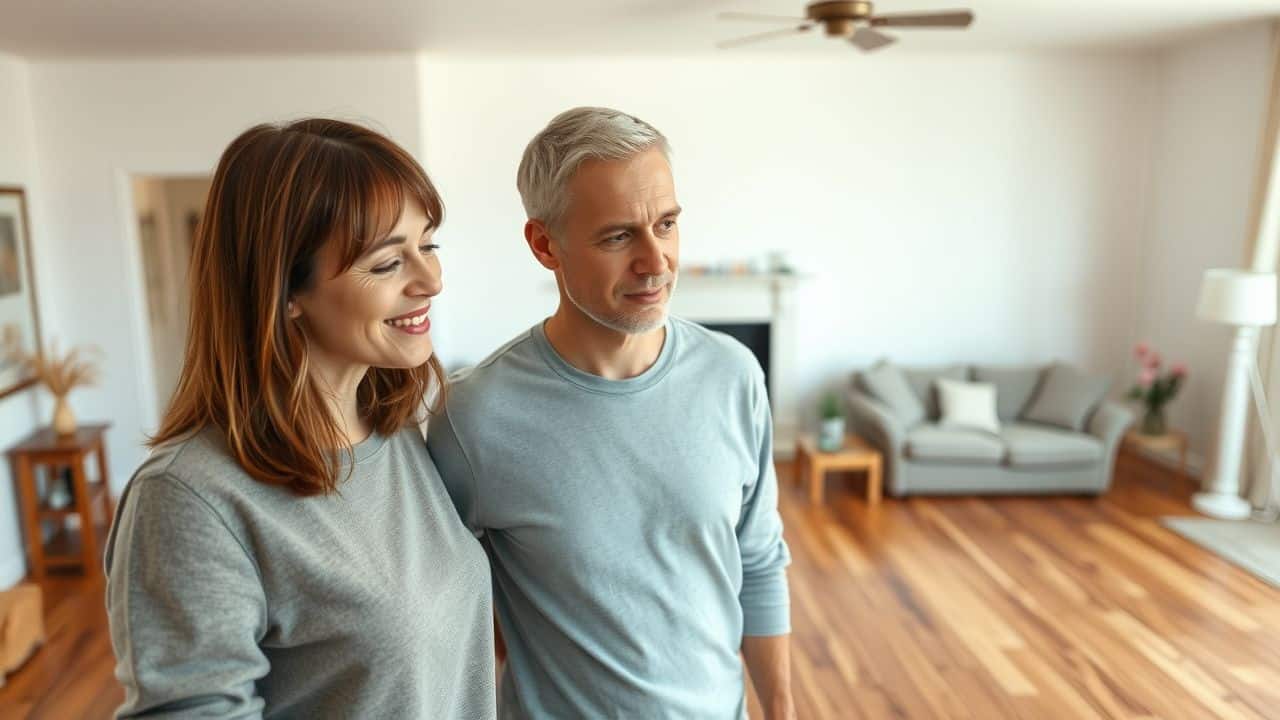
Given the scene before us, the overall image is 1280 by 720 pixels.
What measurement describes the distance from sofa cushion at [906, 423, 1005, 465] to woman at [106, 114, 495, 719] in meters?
4.72

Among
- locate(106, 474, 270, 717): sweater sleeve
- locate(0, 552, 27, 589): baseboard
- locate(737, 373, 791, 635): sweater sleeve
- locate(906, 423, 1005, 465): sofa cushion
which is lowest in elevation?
locate(0, 552, 27, 589): baseboard

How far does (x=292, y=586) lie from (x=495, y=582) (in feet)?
1.56

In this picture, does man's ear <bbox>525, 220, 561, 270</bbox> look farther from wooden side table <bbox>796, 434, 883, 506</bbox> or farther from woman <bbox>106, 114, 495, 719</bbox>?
wooden side table <bbox>796, 434, 883, 506</bbox>

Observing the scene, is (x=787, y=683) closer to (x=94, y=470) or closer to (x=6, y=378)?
(x=6, y=378)

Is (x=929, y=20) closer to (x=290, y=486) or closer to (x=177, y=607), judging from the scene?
(x=290, y=486)

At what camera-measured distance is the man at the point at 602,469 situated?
4.29 feet

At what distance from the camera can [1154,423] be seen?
5.79m

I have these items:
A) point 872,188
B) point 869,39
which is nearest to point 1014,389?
point 872,188

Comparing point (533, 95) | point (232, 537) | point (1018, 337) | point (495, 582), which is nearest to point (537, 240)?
point (495, 582)

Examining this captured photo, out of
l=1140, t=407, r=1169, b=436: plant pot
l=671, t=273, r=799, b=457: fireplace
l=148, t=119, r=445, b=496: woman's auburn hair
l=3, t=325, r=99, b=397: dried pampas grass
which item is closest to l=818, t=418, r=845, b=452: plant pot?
l=671, t=273, r=799, b=457: fireplace

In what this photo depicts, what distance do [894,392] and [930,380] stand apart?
1.23ft

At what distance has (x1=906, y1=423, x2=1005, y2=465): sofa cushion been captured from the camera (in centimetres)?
545

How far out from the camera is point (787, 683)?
4.99ft

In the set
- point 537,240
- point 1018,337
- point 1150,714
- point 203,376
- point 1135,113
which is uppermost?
point 1135,113
